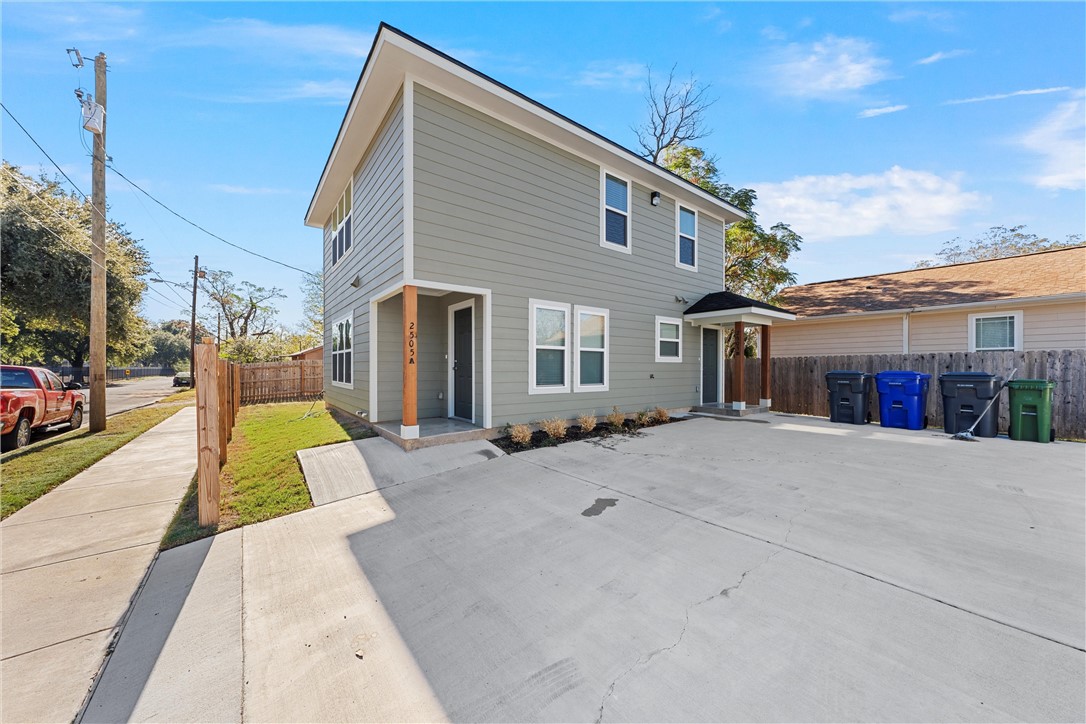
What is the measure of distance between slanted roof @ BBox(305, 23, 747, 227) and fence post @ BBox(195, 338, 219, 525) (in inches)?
180

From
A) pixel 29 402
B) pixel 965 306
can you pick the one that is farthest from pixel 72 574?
pixel 965 306

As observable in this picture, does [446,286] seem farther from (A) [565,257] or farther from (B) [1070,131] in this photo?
(B) [1070,131]

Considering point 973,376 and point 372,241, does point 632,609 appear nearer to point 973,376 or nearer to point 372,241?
point 372,241

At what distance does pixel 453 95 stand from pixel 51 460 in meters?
8.73

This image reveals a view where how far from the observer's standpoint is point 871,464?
524 cm

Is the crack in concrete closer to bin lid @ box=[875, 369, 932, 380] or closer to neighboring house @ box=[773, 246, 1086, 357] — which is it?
bin lid @ box=[875, 369, 932, 380]

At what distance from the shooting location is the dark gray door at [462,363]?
7422 millimetres

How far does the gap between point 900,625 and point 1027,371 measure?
32.4 ft

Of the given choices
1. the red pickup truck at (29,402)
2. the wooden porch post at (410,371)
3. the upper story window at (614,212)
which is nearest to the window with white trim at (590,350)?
the upper story window at (614,212)

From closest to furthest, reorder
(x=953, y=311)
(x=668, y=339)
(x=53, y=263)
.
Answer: (x=668, y=339) → (x=953, y=311) → (x=53, y=263)

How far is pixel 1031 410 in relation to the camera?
6.98m

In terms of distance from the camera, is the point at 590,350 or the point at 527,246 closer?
the point at 527,246

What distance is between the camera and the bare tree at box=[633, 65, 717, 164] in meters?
15.4


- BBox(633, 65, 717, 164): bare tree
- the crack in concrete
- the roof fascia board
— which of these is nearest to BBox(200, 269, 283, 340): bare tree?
BBox(633, 65, 717, 164): bare tree
